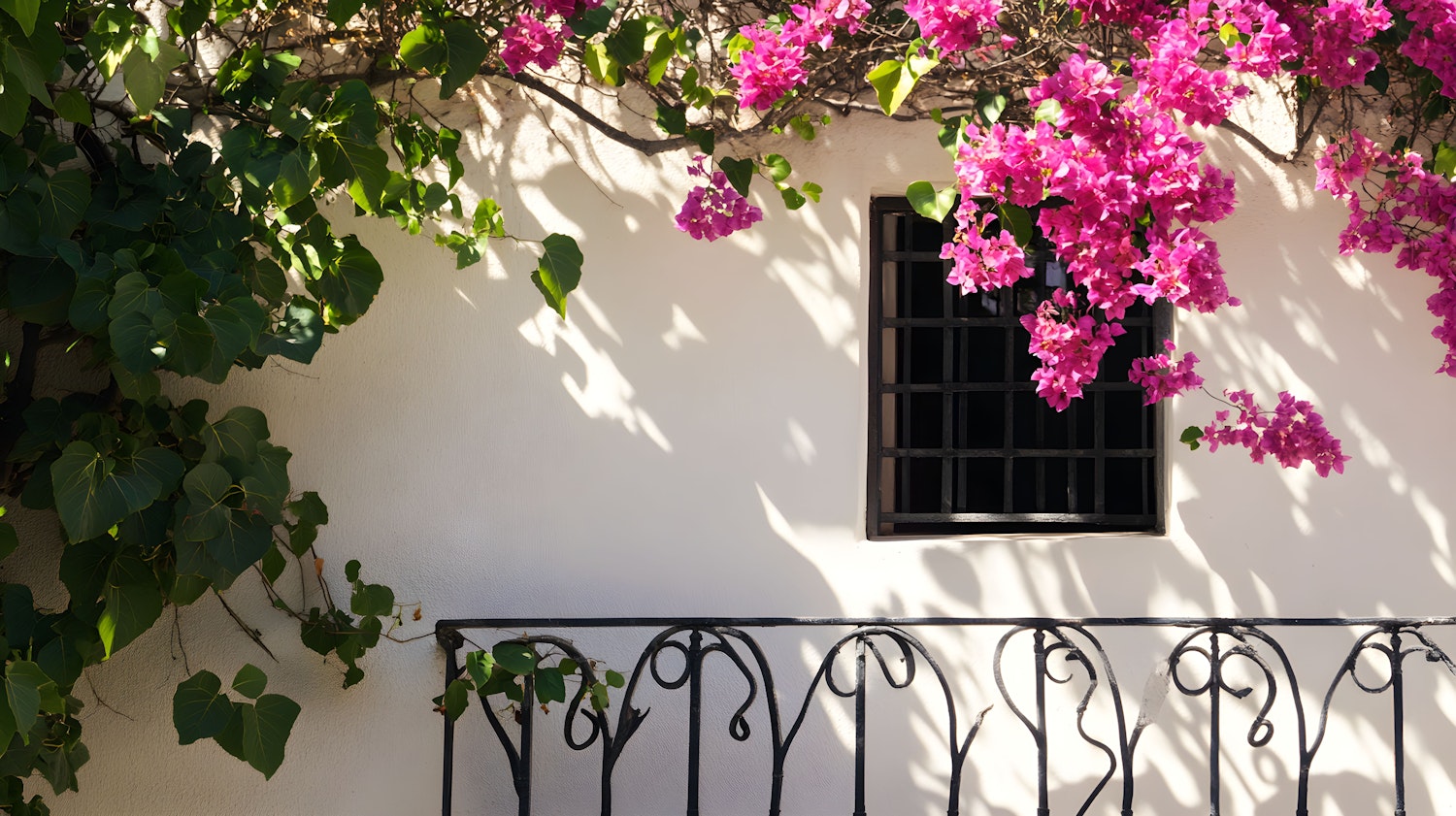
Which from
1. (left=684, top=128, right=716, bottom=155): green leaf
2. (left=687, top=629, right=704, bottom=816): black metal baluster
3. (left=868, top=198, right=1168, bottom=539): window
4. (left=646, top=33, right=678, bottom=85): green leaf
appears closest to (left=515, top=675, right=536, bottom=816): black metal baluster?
(left=687, top=629, right=704, bottom=816): black metal baluster

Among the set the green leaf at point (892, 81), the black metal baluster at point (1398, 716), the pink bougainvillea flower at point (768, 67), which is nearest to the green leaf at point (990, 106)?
the green leaf at point (892, 81)

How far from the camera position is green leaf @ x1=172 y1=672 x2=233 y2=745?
237 cm

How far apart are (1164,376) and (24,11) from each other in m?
2.27

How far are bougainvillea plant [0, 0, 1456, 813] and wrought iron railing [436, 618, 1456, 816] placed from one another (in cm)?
20

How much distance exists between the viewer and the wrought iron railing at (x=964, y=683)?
263 cm

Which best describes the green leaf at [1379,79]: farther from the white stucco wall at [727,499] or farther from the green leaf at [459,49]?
the green leaf at [459,49]

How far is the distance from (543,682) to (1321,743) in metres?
1.84

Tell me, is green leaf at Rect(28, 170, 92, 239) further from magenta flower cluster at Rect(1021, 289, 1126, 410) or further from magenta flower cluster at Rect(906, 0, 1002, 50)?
magenta flower cluster at Rect(1021, 289, 1126, 410)

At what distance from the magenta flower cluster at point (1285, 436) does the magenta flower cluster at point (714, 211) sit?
1.18 meters

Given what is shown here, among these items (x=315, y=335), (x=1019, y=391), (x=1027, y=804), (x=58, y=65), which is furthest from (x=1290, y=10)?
(x=58, y=65)

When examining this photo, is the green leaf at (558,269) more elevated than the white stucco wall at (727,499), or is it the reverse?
the green leaf at (558,269)

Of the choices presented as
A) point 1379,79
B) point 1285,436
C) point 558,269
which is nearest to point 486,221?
point 558,269

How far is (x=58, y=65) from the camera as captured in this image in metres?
2.17

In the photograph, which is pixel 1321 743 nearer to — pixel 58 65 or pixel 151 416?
pixel 151 416
